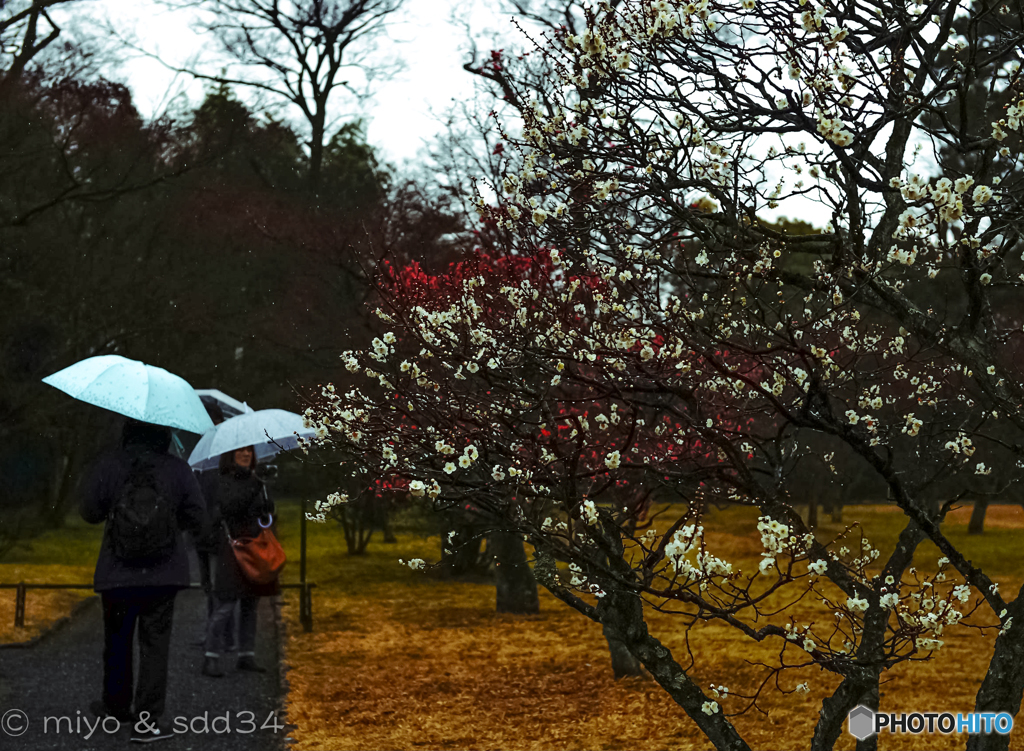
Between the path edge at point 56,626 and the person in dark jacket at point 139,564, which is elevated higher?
the person in dark jacket at point 139,564

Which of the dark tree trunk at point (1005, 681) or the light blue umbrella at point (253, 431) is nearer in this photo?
the dark tree trunk at point (1005, 681)

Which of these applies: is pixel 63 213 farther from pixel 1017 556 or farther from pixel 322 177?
pixel 1017 556

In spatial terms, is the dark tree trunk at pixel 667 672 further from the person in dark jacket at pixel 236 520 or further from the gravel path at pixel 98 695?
the person in dark jacket at pixel 236 520

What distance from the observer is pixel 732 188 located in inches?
167

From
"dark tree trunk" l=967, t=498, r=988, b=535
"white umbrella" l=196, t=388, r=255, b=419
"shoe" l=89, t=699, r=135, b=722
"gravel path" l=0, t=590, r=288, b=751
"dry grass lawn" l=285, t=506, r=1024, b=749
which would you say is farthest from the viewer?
"dark tree trunk" l=967, t=498, r=988, b=535

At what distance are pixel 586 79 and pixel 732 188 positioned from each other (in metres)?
0.96

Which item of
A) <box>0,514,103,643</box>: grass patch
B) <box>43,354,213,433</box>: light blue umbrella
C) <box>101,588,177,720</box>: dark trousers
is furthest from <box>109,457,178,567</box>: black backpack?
<box>0,514,103,643</box>: grass patch

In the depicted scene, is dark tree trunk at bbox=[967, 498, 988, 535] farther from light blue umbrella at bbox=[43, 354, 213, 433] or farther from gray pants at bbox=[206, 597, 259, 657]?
light blue umbrella at bbox=[43, 354, 213, 433]

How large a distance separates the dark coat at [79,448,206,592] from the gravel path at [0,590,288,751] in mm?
1400

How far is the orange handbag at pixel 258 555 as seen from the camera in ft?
29.3

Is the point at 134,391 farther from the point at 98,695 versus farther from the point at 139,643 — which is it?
the point at 98,695

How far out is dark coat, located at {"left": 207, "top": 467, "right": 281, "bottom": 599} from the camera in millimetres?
8930

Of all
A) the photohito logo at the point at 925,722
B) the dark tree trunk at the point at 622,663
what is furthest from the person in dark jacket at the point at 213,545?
the photohito logo at the point at 925,722

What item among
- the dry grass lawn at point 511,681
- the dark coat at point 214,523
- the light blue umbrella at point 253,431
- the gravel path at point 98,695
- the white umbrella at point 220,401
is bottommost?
the dry grass lawn at point 511,681
